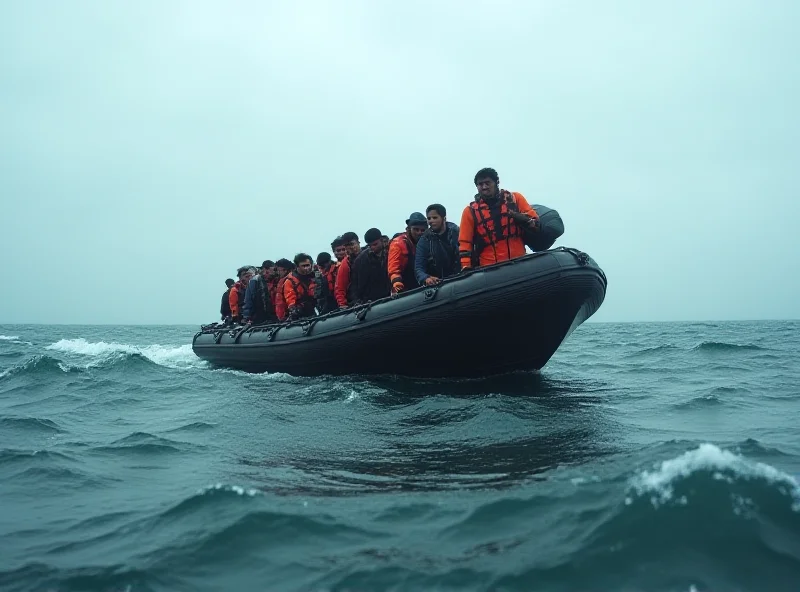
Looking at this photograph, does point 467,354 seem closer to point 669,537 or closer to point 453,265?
point 453,265

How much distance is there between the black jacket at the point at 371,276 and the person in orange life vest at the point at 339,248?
816 millimetres

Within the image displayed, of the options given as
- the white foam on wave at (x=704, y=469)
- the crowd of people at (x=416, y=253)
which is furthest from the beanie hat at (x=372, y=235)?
the white foam on wave at (x=704, y=469)

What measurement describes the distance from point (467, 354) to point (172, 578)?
535 centimetres

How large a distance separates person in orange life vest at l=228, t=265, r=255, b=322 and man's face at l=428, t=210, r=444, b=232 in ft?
23.8

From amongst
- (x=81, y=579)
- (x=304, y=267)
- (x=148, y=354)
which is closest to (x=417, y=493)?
(x=81, y=579)

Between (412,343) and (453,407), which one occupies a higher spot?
(412,343)

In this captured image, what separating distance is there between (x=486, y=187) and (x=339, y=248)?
3.49 metres

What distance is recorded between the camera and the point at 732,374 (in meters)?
9.12

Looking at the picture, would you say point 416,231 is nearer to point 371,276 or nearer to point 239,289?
point 371,276

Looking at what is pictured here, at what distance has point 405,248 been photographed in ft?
28.1

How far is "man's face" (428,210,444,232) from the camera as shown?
8156mm

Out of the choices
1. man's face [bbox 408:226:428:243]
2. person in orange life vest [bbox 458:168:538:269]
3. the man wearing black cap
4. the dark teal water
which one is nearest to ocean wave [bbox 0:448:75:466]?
the dark teal water

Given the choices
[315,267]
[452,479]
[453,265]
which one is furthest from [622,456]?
[315,267]

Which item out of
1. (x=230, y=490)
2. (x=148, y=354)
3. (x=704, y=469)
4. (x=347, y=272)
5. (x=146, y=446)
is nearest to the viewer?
(x=704, y=469)
